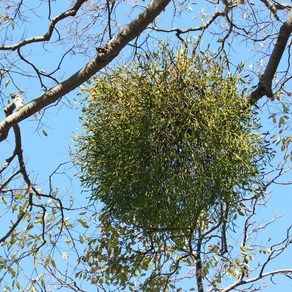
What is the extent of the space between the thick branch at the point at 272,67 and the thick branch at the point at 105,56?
2.28 ft

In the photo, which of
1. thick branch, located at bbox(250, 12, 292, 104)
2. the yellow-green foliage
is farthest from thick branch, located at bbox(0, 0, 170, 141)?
thick branch, located at bbox(250, 12, 292, 104)

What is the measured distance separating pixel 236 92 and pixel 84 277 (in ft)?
4.10

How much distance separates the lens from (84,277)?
12.1ft

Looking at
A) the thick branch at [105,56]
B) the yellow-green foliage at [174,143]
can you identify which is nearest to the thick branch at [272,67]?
the yellow-green foliage at [174,143]

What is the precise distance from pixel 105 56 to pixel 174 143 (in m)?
0.47

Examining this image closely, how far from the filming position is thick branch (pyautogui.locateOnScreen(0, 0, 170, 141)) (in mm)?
2650

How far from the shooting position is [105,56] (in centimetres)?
267

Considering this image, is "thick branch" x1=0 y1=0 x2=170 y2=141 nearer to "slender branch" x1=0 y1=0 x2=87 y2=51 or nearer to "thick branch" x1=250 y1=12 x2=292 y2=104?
"slender branch" x1=0 y1=0 x2=87 y2=51

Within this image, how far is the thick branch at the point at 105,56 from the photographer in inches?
104

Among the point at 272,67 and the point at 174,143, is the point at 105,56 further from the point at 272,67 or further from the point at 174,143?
the point at 272,67

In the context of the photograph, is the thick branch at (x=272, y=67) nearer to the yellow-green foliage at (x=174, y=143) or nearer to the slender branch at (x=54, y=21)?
the yellow-green foliage at (x=174, y=143)

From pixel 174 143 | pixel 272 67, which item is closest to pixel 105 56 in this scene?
pixel 174 143

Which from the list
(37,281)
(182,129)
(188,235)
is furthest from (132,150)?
(37,281)

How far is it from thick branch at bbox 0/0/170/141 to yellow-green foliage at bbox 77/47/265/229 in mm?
335
